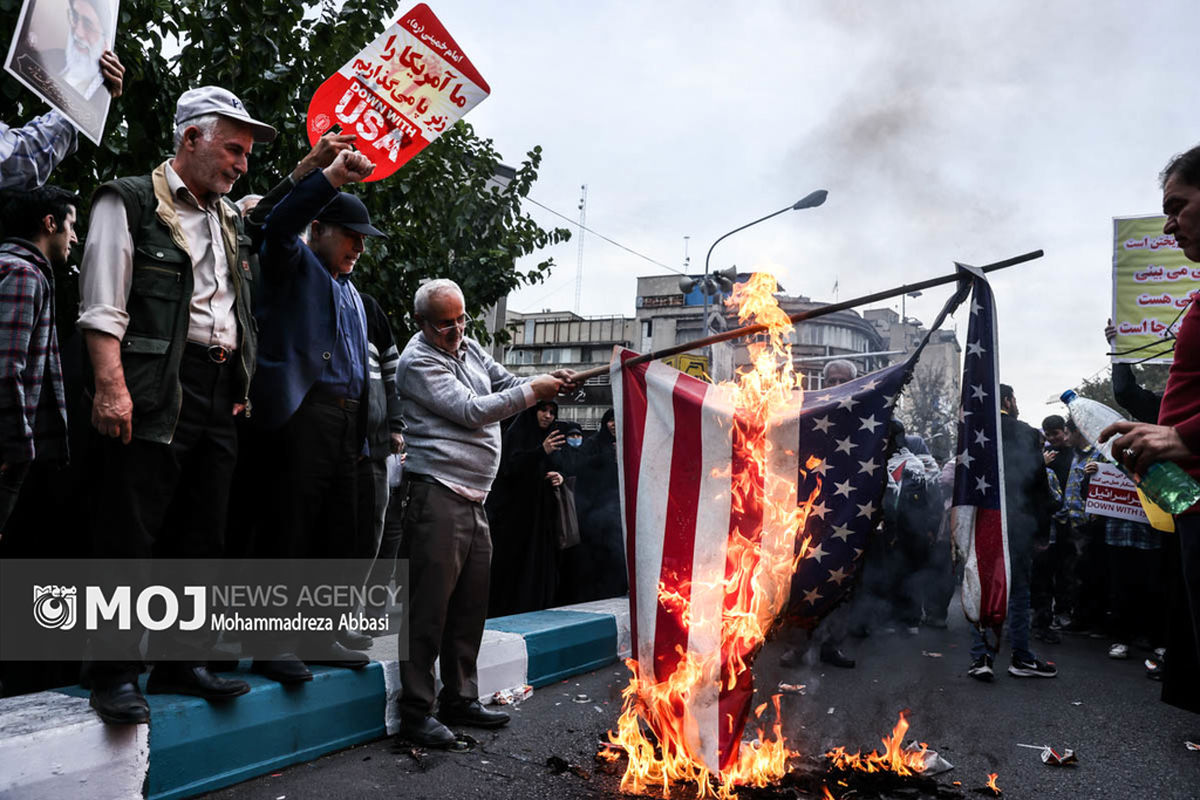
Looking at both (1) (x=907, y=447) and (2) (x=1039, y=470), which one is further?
(1) (x=907, y=447)

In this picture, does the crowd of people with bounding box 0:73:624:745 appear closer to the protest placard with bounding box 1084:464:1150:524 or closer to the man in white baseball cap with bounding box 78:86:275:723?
the man in white baseball cap with bounding box 78:86:275:723

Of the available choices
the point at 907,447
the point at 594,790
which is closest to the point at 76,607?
the point at 594,790

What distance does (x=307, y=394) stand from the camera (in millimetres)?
3768

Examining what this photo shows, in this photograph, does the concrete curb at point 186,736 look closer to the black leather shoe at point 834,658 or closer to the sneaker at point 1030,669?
the black leather shoe at point 834,658

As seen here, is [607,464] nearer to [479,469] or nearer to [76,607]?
[479,469]

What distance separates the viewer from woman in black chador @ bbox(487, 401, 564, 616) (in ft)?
23.0

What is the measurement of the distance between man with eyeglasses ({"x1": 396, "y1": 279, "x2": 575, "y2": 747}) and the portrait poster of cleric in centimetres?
158

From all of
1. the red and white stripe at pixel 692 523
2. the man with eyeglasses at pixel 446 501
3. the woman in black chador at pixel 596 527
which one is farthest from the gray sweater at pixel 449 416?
the woman in black chador at pixel 596 527

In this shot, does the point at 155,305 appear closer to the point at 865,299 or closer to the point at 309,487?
the point at 309,487

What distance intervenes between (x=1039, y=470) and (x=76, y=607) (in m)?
6.26

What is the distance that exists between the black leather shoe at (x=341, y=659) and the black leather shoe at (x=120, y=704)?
1.04m

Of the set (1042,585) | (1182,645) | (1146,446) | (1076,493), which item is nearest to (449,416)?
(1146,446)

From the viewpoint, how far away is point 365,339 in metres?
4.19

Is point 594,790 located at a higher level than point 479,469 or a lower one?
lower
